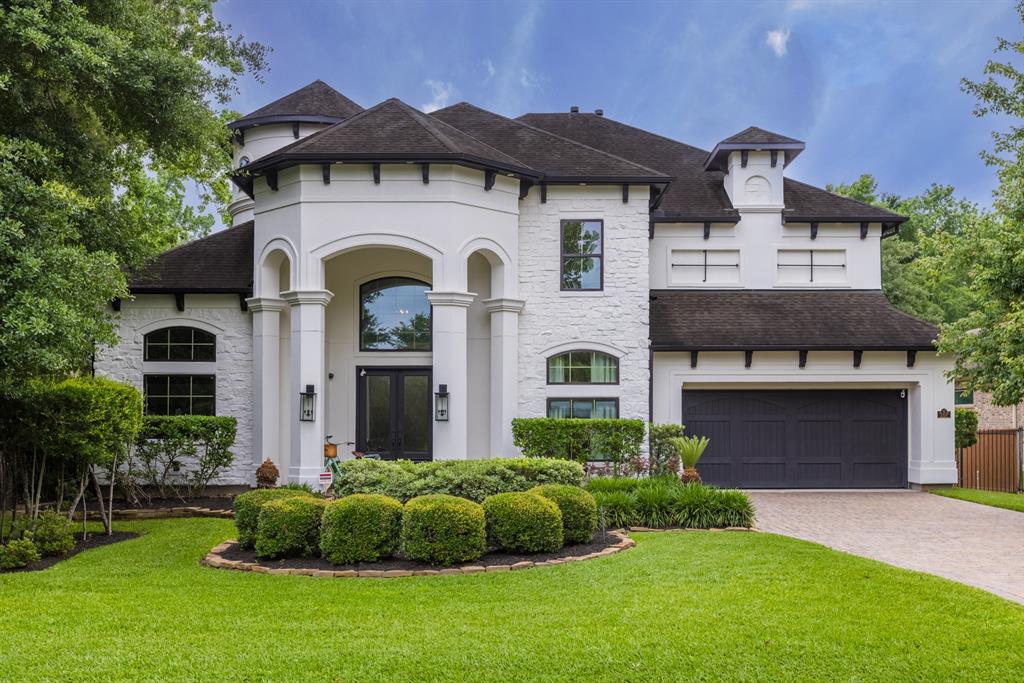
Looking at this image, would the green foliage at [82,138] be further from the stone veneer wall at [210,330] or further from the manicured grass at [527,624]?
the manicured grass at [527,624]

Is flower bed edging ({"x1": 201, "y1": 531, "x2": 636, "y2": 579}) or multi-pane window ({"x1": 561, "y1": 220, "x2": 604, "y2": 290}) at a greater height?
multi-pane window ({"x1": 561, "y1": 220, "x2": 604, "y2": 290})

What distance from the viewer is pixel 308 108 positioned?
68.0 ft

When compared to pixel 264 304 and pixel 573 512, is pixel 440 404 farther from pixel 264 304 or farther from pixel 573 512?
pixel 573 512

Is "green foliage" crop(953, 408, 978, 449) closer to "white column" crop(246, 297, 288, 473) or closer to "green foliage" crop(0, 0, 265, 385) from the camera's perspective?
"white column" crop(246, 297, 288, 473)

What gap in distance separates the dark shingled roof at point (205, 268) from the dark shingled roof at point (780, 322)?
8.44 m

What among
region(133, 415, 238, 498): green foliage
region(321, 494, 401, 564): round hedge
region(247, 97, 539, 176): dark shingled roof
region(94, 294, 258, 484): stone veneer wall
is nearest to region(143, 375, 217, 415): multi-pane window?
region(94, 294, 258, 484): stone veneer wall

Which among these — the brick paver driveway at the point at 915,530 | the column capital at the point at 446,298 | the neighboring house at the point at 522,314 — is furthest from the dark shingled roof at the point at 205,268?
the brick paver driveway at the point at 915,530

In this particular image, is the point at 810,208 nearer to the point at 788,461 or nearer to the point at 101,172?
the point at 788,461

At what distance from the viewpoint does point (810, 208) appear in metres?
18.7

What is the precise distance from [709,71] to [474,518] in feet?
125

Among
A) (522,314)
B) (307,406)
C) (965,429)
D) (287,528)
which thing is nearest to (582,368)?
(522,314)

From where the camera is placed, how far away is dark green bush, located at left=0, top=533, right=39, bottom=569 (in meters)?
8.47

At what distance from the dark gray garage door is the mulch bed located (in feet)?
35.8

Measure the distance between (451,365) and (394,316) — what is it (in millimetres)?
2991
